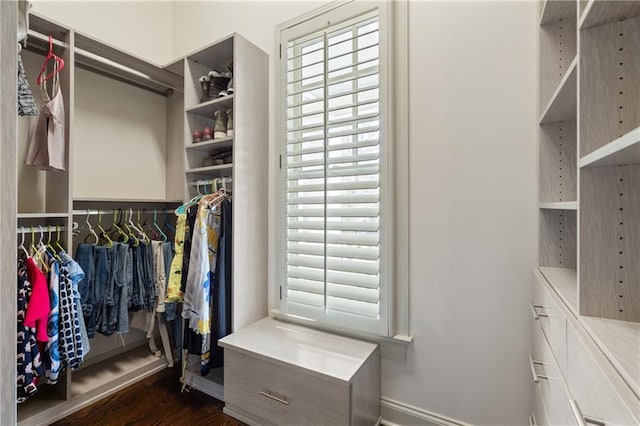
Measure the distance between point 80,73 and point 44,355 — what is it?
1799 mm

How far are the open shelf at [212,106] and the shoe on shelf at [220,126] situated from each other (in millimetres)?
61

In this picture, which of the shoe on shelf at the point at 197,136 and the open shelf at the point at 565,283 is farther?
the shoe on shelf at the point at 197,136

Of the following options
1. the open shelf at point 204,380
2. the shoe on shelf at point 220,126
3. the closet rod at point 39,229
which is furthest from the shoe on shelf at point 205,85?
the open shelf at point 204,380

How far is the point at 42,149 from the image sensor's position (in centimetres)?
161

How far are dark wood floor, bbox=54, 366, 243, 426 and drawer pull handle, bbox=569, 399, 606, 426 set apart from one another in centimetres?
155

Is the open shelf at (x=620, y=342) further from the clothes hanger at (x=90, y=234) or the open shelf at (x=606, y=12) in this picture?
the clothes hanger at (x=90, y=234)

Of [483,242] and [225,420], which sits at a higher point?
[483,242]

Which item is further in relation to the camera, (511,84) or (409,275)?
(409,275)

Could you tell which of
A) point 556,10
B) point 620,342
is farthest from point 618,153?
point 556,10

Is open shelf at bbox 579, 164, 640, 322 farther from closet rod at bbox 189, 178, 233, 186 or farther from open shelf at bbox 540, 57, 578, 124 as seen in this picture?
closet rod at bbox 189, 178, 233, 186

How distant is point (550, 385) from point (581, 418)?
1.12ft

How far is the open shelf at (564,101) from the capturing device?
2.86 feet

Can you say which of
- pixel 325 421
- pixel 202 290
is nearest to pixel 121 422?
pixel 202 290

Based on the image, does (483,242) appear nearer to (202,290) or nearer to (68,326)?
(202,290)
